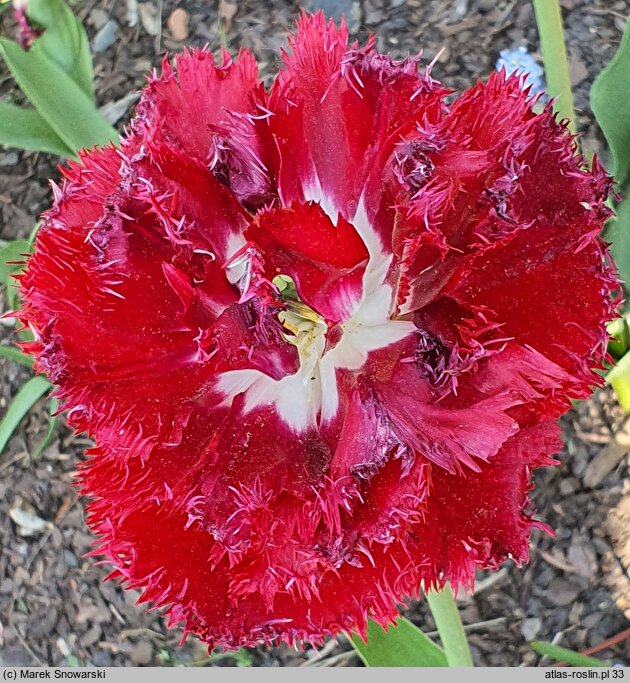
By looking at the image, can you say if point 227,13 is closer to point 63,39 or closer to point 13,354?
point 63,39

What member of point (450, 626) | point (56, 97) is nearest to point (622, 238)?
point (450, 626)

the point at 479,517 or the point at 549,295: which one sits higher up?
the point at 549,295

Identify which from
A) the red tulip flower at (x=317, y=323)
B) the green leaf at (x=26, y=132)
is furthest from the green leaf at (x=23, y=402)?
the red tulip flower at (x=317, y=323)

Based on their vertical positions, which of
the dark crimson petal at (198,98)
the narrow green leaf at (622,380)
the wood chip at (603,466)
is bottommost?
the wood chip at (603,466)

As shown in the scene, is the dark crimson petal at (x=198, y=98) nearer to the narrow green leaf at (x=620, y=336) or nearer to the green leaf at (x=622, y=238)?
the green leaf at (x=622, y=238)

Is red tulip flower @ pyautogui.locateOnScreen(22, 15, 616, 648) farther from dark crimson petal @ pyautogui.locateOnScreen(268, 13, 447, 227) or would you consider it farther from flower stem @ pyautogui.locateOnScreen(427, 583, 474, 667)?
flower stem @ pyautogui.locateOnScreen(427, 583, 474, 667)

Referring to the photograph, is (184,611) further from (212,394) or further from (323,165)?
(323,165)

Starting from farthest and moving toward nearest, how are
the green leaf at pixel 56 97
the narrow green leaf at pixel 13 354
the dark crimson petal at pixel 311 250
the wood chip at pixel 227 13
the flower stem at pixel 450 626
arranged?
the wood chip at pixel 227 13, the narrow green leaf at pixel 13 354, the green leaf at pixel 56 97, the flower stem at pixel 450 626, the dark crimson petal at pixel 311 250
